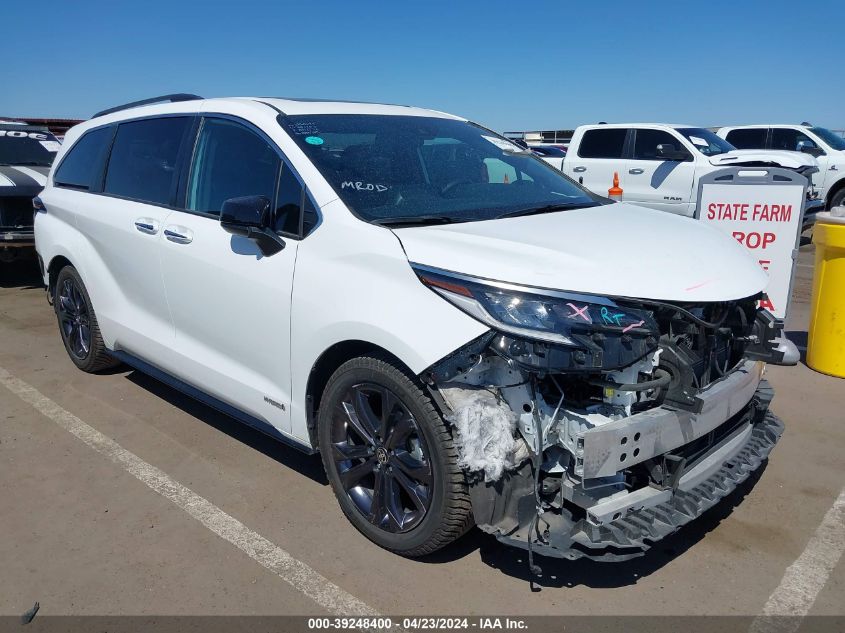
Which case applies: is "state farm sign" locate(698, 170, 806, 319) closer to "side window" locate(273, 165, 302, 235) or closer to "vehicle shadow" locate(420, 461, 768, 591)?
"vehicle shadow" locate(420, 461, 768, 591)

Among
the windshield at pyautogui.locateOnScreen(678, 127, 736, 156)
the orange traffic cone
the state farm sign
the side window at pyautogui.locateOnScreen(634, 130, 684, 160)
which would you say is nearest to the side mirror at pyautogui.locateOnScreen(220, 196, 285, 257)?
the state farm sign

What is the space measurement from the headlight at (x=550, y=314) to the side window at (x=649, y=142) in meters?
10.5

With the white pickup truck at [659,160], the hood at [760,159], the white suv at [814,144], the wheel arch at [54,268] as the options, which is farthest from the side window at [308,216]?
the white suv at [814,144]

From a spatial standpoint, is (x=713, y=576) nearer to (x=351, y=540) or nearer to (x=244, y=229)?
(x=351, y=540)

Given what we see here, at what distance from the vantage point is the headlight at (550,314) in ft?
8.24

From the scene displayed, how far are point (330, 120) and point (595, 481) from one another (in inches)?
86.3

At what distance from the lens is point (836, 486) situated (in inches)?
147

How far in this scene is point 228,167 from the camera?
12.5ft

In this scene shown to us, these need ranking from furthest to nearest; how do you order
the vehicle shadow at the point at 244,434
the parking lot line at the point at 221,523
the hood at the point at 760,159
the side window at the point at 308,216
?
the hood at the point at 760,159 → the vehicle shadow at the point at 244,434 → the side window at the point at 308,216 → the parking lot line at the point at 221,523

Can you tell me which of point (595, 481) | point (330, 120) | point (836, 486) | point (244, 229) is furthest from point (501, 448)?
point (836, 486)

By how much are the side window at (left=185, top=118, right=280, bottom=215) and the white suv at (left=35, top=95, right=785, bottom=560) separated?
16mm

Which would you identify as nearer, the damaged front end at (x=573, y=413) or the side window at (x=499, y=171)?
the damaged front end at (x=573, y=413)

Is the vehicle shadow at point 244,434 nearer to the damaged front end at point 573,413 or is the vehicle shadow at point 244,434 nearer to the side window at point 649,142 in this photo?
the damaged front end at point 573,413

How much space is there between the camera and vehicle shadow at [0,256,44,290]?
948 centimetres
